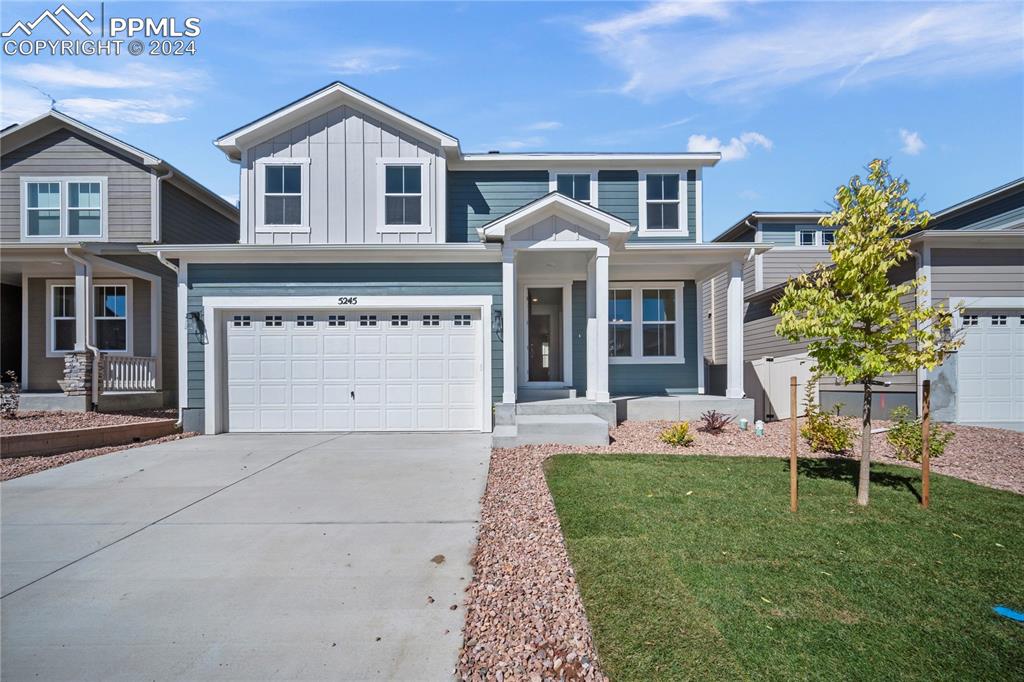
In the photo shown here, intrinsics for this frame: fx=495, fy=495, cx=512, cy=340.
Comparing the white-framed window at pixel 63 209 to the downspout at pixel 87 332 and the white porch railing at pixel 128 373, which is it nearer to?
the downspout at pixel 87 332

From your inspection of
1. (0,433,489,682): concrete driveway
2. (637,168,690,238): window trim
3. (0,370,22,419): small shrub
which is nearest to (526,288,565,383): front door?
(637,168,690,238): window trim

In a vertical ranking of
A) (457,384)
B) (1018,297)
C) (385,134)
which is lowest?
(457,384)

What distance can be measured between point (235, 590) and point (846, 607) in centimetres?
392

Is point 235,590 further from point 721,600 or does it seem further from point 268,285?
point 268,285

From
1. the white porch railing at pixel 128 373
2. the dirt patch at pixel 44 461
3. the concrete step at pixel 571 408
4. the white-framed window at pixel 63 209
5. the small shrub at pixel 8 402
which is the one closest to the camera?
the dirt patch at pixel 44 461

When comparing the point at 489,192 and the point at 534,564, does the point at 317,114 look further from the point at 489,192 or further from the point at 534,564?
the point at 534,564

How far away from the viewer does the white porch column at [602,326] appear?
914 centimetres

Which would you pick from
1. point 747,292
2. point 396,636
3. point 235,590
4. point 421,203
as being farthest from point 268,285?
point 747,292

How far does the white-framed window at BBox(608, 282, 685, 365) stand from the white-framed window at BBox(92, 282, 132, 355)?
1236cm

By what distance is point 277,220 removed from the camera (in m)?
10.7

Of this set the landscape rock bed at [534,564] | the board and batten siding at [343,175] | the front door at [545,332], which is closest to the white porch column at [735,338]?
the landscape rock bed at [534,564]

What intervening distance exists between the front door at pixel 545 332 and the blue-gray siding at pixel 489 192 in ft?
6.83

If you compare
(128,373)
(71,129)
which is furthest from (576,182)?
(71,129)

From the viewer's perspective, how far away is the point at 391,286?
31.7ft
